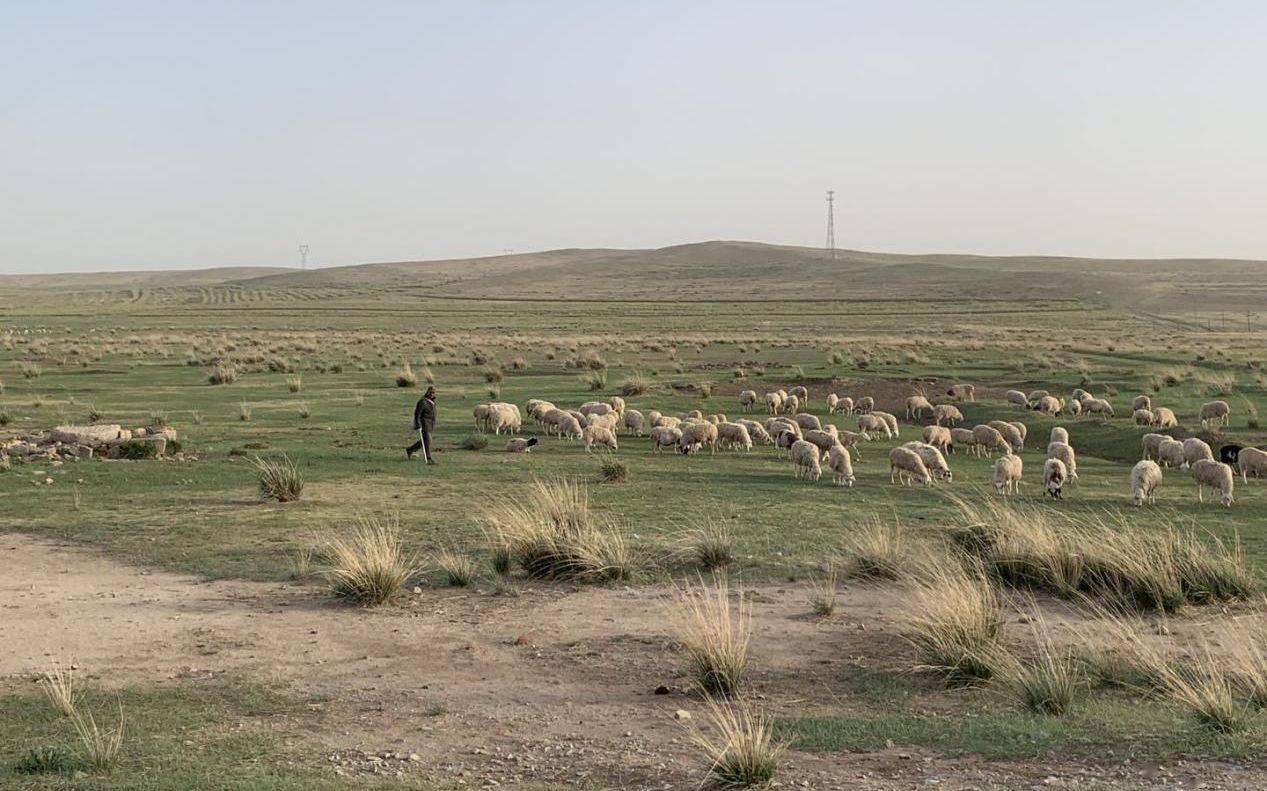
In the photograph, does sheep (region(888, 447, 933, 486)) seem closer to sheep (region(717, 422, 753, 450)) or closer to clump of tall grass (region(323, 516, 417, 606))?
sheep (region(717, 422, 753, 450))

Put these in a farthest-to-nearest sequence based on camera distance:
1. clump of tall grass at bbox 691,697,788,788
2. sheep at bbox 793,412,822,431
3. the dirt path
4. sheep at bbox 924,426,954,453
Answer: sheep at bbox 793,412,822,431 < sheep at bbox 924,426,954,453 < the dirt path < clump of tall grass at bbox 691,697,788,788

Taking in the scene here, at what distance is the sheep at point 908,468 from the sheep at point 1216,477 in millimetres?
4344

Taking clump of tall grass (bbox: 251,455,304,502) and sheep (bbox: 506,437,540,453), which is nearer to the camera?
clump of tall grass (bbox: 251,455,304,502)

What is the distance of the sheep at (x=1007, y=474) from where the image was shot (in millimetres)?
19297

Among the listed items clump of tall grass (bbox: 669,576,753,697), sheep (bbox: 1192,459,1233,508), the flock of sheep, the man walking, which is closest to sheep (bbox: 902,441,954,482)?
the flock of sheep

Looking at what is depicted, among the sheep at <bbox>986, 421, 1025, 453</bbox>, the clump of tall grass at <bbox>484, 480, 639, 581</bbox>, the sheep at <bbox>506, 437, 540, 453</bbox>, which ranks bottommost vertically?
the sheep at <bbox>986, 421, 1025, 453</bbox>

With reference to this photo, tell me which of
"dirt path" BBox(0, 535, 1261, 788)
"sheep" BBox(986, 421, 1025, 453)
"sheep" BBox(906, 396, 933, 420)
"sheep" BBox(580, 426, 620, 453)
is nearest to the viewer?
"dirt path" BBox(0, 535, 1261, 788)

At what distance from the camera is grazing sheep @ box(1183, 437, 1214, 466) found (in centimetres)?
2089

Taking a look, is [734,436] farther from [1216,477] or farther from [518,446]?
[1216,477]

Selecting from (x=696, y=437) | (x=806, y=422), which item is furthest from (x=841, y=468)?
(x=806, y=422)

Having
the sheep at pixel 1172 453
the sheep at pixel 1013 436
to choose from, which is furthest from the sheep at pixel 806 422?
the sheep at pixel 1172 453

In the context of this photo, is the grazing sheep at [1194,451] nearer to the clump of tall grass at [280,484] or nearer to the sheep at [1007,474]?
the sheep at [1007,474]

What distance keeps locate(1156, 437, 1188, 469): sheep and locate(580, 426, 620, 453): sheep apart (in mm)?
10975

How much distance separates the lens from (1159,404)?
32.6 meters
